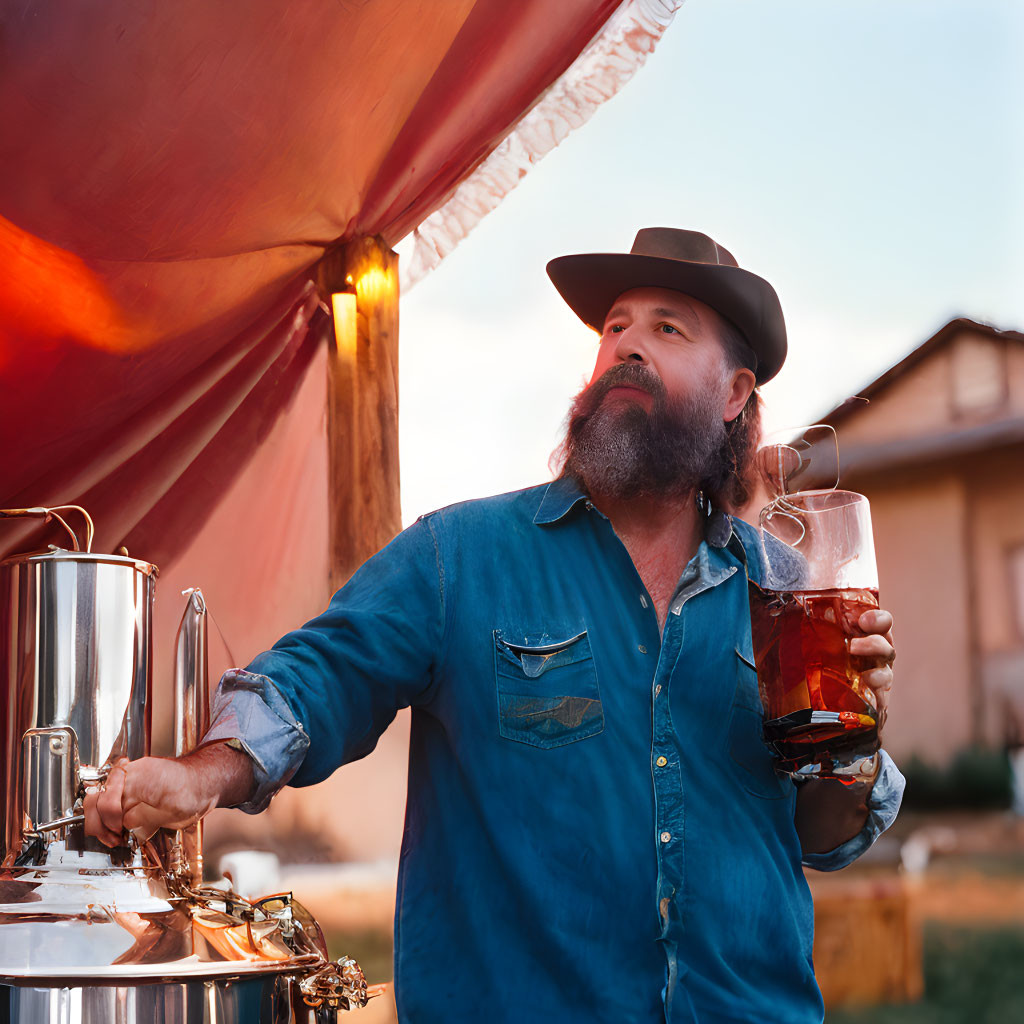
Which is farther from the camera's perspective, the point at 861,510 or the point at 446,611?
the point at 446,611

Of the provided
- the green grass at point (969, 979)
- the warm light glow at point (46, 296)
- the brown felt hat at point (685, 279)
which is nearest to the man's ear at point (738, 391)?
the brown felt hat at point (685, 279)

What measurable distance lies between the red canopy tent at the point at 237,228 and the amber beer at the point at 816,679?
4.05 feet

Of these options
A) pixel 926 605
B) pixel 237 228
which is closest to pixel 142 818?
pixel 237 228

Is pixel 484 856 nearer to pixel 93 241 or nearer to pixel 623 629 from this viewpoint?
pixel 623 629

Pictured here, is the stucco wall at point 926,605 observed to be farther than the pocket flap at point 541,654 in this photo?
Yes

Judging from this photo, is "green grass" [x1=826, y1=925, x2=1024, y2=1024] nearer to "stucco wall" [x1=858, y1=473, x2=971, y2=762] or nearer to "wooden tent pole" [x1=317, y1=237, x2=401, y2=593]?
"stucco wall" [x1=858, y1=473, x2=971, y2=762]

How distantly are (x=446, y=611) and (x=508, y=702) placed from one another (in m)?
0.14

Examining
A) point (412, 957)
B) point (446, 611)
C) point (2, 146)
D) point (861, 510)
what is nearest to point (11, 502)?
point (2, 146)

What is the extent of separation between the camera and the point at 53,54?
5.50ft

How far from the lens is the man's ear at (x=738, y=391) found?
1966mm

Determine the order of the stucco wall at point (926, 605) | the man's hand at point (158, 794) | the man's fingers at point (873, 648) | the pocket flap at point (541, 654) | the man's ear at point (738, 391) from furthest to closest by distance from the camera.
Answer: the stucco wall at point (926, 605) → the man's ear at point (738, 391) → the pocket flap at point (541, 654) → the man's fingers at point (873, 648) → the man's hand at point (158, 794)

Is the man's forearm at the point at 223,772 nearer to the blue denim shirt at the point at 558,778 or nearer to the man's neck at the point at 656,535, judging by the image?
the blue denim shirt at the point at 558,778

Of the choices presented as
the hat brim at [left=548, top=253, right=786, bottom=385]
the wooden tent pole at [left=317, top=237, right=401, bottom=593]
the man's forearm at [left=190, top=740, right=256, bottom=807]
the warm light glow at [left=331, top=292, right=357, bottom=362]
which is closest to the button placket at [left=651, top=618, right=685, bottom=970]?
the man's forearm at [left=190, top=740, right=256, bottom=807]

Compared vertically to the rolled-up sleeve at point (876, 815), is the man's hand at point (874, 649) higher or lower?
higher
